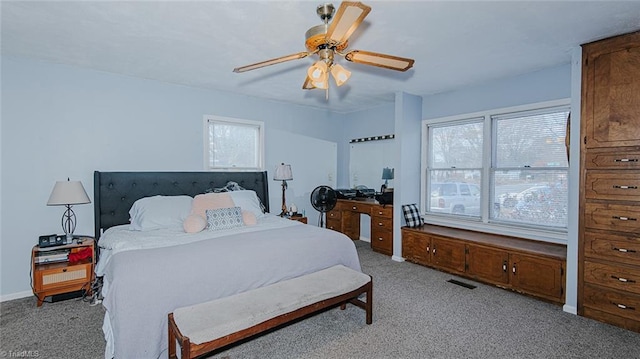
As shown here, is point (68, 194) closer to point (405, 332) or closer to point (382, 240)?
point (405, 332)

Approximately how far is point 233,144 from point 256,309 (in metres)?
2.96

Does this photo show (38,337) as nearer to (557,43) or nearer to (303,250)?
(303,250)

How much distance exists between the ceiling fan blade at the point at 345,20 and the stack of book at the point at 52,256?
330cm

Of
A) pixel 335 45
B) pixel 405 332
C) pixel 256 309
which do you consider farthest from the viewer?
pixel 405 332

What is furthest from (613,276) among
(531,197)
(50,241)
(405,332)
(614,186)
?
(50,241)

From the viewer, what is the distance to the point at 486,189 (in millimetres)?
3971

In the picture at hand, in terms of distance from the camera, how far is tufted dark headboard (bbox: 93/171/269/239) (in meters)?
3.38

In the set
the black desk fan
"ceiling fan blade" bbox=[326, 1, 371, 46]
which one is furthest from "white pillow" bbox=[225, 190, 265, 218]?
"ceiling fan blade" bbox=[326, 1, 371, 46]

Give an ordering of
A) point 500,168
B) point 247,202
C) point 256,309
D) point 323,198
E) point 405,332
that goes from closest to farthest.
→ 1. point 256,309
2. point 405,332
3. point 247,202
4. point 500,168
5. point 323,198

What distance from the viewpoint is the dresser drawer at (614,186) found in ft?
8.09

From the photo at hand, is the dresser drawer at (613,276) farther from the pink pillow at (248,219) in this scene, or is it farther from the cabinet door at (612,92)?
the pink pillow at (248,219)

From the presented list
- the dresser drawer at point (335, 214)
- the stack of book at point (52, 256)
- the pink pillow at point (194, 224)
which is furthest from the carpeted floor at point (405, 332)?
the dresser drawer at point (335, 214)

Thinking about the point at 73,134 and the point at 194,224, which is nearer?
the point at 194,224

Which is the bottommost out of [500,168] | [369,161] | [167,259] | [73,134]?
[167,259]
